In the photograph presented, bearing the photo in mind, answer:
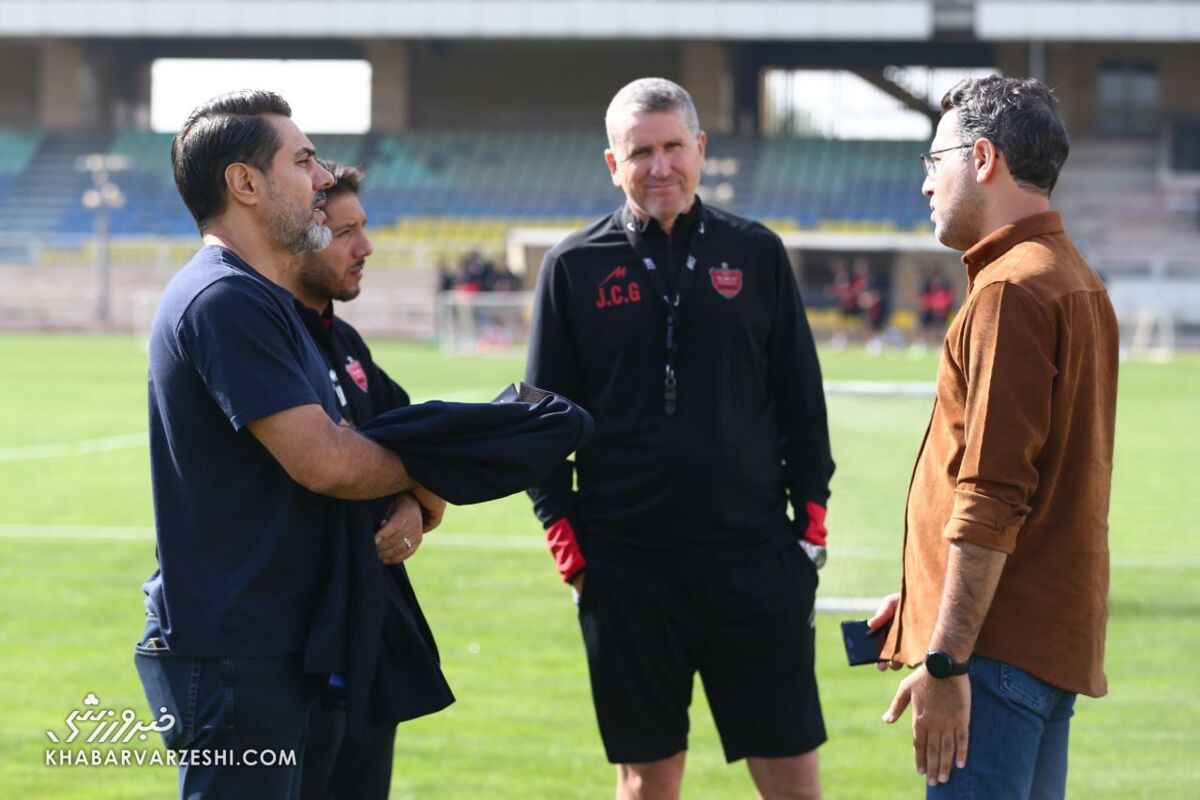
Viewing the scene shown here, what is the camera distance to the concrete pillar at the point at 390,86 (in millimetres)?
58625

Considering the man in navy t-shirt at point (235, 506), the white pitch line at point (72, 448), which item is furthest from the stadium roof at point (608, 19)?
the man in navy t-shirt at point (235, 506)

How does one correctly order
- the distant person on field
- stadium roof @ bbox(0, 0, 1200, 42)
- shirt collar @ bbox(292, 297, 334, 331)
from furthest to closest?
stadium roof @ bbox(0, 0, 1200, 42)
the distant person on field
shirt collar @ bbox(292, 297, 334, 331)

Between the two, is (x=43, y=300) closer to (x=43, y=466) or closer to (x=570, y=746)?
(x=43, y=466)

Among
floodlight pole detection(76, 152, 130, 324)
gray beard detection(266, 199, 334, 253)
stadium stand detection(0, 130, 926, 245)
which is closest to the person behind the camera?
gray beard detection(266, 199, 334, 253)

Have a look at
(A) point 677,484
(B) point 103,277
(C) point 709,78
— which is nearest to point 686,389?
(A) point 677,484

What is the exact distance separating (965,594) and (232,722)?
4.68 feet

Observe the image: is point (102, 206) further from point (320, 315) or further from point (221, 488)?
point (221, 488)

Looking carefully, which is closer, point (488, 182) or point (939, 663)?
point (939, 663)

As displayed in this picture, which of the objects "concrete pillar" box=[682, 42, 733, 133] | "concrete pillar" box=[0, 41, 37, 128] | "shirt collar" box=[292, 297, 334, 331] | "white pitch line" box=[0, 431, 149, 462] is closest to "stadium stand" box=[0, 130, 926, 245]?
"concrete pillar" box=[682, 42, 733, 133]

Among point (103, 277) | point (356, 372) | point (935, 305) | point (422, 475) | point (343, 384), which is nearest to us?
point (422, 475)

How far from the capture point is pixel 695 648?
471 cm

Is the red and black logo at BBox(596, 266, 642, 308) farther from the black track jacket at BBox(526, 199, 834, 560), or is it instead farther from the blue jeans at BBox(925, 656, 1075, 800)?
the blue jeans at BBox(925, 656, 1075, 800)

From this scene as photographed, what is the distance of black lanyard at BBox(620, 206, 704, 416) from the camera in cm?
469

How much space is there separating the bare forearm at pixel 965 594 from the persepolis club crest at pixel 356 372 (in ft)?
5.79
